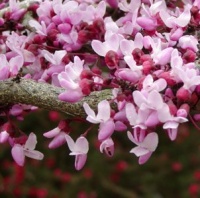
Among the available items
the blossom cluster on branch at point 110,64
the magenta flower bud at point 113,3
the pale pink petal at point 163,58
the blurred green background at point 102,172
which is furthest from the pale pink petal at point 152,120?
the blurred green background at point 102,172

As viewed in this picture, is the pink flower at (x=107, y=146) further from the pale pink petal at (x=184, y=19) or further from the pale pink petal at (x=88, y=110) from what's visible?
the pale pink petal at (x=184, y=19)

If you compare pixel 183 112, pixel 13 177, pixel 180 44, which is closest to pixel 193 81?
pixel 183 112

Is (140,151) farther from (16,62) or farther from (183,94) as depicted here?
(16,62)

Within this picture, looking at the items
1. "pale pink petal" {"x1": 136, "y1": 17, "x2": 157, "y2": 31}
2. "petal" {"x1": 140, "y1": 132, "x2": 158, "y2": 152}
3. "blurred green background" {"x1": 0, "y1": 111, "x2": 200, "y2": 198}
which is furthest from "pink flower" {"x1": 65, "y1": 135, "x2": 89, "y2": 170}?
"blurred green background" {"x1": 0, "y1": 111, "x2": 200, "y2": 198}

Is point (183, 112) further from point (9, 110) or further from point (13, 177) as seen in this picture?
point (13, 177)

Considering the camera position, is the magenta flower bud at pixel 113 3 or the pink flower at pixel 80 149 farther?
the magenta flower bud at pixel 113 3
